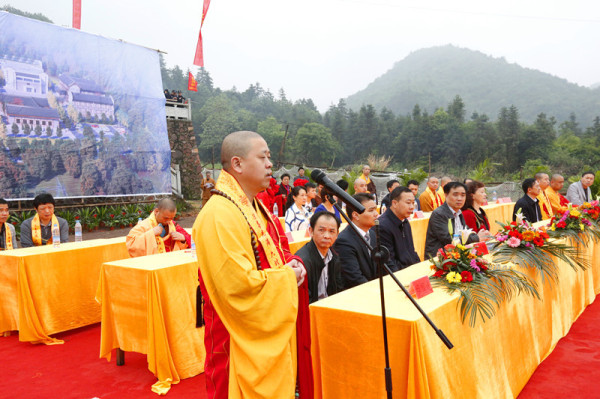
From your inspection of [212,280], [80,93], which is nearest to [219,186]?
[212,280]

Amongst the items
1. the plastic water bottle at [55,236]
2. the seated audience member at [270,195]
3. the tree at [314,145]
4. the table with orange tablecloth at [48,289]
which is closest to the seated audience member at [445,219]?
the table with orange tablecloth at [48,289]

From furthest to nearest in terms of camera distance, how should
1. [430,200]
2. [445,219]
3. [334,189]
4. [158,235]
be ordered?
1. [430,200]
2. [158,235]
3. [445,219]
4. [334,189]

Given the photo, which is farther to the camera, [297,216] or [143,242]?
[297,216]

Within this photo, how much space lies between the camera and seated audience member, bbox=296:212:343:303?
2.70 m

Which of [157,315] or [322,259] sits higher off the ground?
[322,259]

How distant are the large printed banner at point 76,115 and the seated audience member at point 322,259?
9.10m

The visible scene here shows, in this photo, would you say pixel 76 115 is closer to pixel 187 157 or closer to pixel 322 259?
pixel 187 157

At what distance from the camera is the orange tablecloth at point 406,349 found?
5.99 ft

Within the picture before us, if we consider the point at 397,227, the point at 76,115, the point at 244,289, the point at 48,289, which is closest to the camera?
the point at 244,289

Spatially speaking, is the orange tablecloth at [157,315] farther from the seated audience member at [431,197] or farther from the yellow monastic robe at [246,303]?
the seated audience member at [431,197]

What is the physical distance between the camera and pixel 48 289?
4.17m

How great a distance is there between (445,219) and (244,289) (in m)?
2.94

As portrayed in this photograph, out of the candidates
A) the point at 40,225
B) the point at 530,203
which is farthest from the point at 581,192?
the point at 40,225

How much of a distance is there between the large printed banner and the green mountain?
66018 mm
